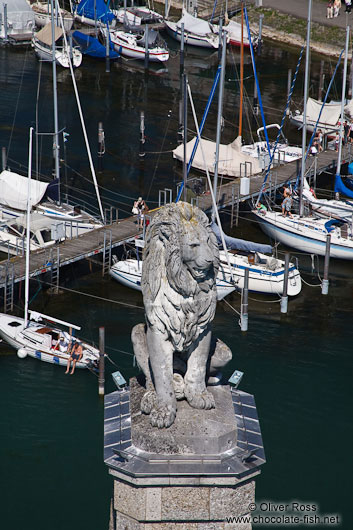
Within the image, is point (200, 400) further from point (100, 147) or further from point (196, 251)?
point (100, 147)

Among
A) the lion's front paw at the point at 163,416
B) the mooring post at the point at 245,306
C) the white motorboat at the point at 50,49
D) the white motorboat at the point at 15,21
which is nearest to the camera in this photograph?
the lion's front paw at the point at 163,416

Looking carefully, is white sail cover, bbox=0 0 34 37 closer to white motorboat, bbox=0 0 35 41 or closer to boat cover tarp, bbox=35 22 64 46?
white motorboat, bbox=0 0 35 41

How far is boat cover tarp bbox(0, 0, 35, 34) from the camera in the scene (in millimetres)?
86500

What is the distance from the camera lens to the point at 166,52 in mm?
83500

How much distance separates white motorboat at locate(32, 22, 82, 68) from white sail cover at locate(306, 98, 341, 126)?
19865mm

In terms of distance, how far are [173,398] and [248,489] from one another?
6.98ft

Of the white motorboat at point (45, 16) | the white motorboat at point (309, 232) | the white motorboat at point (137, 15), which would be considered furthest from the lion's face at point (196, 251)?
the white motorboat at point (137, 15)

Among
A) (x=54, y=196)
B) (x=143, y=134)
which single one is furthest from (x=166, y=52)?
(x=54, y=196)

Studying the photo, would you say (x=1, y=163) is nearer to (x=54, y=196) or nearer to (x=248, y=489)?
(x=54, y=196)

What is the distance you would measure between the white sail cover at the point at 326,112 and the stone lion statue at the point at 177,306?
5175 centimetres

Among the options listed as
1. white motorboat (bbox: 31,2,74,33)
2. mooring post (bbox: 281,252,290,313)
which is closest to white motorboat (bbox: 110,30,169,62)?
white motorboat (bbox: 31,2,74,33)

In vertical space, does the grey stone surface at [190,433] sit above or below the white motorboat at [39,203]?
above

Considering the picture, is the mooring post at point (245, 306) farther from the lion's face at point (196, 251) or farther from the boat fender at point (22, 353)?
the lion's face at point (196, 251)

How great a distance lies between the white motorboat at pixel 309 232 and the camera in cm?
5197
